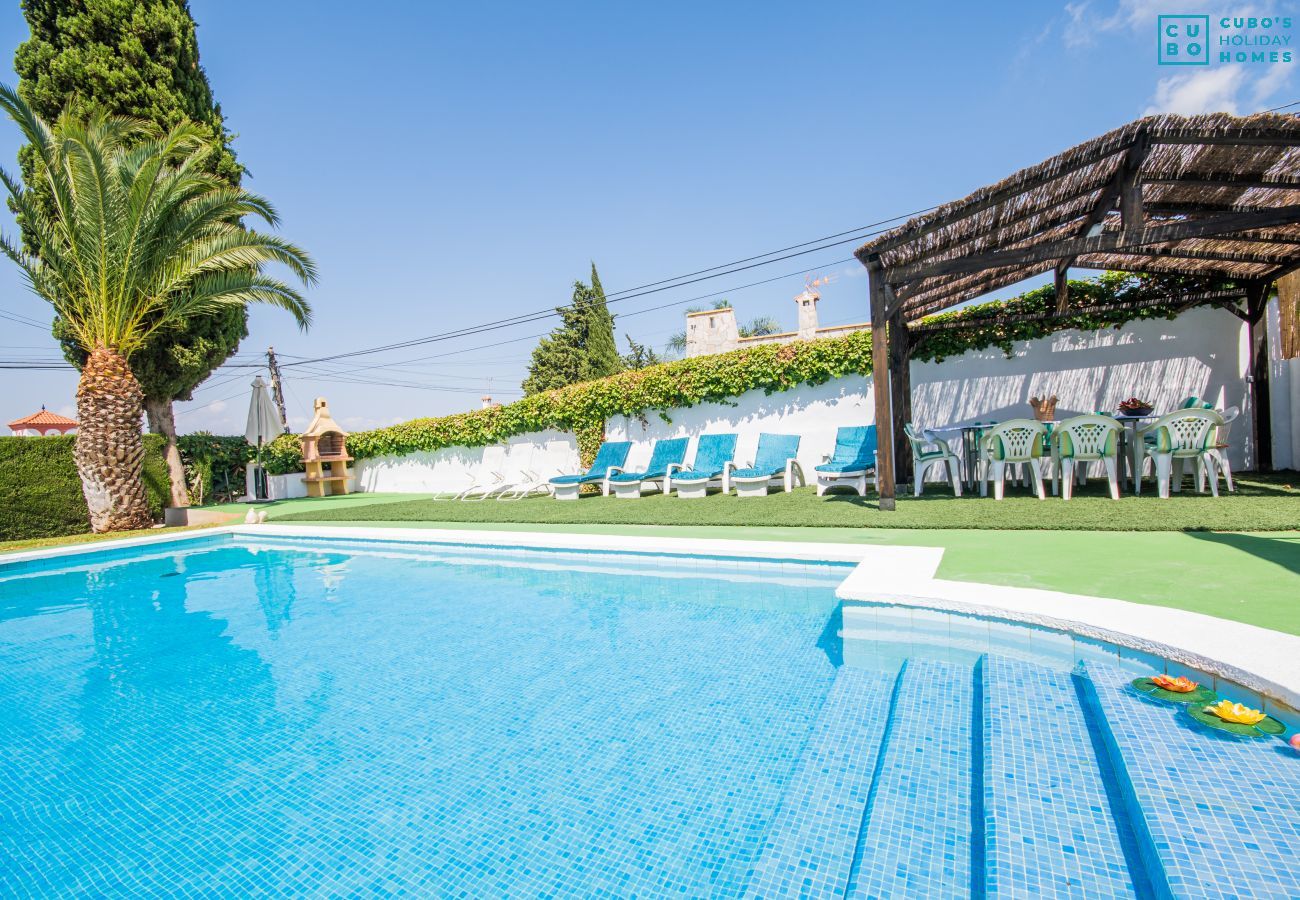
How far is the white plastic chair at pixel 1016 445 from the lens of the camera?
7.23 m

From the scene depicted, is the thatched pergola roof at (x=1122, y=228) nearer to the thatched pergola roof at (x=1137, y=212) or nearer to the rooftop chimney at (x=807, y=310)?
the thatched pergola roof at (x=1137, y=212)

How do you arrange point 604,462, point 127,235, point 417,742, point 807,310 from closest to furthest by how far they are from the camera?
point 417,742
point 127,235
point 604,462
point 807,310

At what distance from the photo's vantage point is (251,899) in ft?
6.22

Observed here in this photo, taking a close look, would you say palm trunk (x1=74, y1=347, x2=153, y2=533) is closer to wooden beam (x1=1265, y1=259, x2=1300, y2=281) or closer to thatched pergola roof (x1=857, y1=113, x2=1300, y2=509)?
thatched pergola roof (x1=857, y1=113, x2=1300, y2=509)

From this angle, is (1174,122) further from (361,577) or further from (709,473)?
(361,577)

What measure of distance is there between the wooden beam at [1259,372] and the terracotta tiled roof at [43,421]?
211ft

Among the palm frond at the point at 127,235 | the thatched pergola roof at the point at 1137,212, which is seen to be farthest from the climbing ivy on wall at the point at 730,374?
the palm frond at the point at 127,235

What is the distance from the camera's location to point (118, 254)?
1012cm

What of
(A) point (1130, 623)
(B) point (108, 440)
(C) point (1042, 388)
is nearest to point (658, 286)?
(C) point (1042, 388)

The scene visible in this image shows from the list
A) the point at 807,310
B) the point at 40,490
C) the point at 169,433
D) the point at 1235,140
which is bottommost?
the point at 40,490

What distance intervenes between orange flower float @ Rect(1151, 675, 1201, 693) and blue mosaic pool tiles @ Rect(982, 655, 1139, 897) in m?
0.32

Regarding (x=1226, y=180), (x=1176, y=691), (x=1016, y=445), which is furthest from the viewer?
(x=1016, y=445)

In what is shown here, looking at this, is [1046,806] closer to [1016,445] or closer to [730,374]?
[1016,445]

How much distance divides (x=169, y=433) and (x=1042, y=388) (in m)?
18.7
